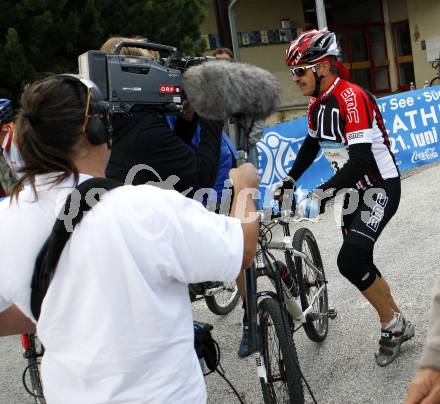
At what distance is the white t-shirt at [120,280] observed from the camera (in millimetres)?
1616

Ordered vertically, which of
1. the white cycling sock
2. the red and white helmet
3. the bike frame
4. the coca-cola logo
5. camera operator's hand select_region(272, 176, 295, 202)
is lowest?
the coca-cola logo

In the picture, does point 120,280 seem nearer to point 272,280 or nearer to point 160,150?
point 160,150

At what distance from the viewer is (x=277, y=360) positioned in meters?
3.16

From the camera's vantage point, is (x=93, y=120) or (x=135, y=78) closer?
(x=93, y=120)

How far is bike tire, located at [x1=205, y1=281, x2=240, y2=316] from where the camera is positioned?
5156mm

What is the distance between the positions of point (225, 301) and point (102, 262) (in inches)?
152

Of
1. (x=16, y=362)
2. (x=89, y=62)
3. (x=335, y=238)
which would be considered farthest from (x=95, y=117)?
(x=335, y=238)

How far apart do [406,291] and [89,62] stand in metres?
3.46

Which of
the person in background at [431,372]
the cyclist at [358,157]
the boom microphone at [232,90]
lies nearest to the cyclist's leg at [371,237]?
the cyclist at [358,157]

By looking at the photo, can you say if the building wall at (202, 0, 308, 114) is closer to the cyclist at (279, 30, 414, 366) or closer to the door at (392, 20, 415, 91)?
the door at (392, 20, 415, 91)

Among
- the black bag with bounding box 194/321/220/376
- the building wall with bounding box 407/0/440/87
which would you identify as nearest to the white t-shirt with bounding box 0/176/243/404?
the black bag with bounding box 194/321/220/376

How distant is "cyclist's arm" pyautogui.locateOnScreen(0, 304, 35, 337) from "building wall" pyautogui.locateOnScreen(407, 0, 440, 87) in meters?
21.4

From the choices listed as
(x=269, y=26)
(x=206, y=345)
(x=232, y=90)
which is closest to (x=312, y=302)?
(x=206, y=345)

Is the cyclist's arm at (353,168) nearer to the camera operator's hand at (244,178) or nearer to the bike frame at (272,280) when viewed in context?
the bike frame at (272,280)
